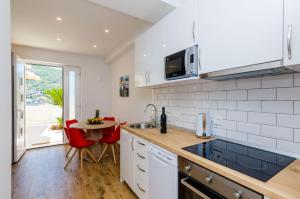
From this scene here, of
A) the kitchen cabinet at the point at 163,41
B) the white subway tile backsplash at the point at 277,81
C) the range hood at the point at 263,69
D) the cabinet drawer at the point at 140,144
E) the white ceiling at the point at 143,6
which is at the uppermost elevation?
the white ceiling at the point at 143,6

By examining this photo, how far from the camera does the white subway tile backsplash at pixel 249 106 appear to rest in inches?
53.8

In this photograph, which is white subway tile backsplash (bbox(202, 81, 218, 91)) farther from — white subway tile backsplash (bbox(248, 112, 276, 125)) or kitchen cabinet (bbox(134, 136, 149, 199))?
kitchen cabinet (bbox(134, 136, 149, 199))

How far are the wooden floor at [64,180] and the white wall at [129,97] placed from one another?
1.09 metres

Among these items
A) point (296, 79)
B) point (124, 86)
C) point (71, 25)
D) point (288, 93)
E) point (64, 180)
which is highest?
point (71, 25)

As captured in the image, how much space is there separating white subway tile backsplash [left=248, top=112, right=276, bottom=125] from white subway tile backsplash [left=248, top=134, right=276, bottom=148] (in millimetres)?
135

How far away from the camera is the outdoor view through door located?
4.85 m

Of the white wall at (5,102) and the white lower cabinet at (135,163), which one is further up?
the white wall at (5,102)

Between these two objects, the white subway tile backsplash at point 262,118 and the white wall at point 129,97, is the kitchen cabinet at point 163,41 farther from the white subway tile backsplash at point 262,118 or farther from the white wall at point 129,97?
the white subway tile backsplash at point 262,118

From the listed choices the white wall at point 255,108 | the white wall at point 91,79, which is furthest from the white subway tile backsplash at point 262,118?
the white wall at point 91,79

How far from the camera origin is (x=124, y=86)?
406 centimetres

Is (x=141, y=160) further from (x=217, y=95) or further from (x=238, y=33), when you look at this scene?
(x=238, y=33)

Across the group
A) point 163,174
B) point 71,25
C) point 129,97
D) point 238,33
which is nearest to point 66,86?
point 129,97

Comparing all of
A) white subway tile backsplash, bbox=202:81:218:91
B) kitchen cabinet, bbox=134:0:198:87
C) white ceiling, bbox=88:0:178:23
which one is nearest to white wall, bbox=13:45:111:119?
kitchen cabinet, bbox=134:0:198:87

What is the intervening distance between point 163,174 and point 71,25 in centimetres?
279
